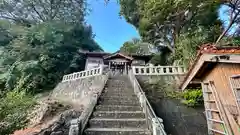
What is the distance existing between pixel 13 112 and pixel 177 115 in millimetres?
7902

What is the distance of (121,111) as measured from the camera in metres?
6.42

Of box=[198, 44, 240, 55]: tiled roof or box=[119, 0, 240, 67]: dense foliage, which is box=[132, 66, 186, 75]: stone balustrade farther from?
box=[198, 44, 240, 55]: tiled roof

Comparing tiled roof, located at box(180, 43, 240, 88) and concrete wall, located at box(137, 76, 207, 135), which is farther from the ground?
tiled roof, located at box(180, 43, 240, 88)

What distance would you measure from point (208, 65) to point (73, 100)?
445 inches

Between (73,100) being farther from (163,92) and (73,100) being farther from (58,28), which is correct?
(58,28)

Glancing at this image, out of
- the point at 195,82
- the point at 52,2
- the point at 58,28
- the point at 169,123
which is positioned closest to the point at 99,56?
the point at 58,28

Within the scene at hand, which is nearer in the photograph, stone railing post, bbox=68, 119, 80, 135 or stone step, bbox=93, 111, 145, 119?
stone railing post, bbox=68, 119, 80, 135

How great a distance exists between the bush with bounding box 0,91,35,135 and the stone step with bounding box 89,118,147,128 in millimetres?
2170

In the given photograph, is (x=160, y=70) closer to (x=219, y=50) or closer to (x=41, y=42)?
(x=219, y=50)

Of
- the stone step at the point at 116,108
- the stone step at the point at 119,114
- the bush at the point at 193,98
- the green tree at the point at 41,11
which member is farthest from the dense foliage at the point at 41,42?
the bush at the point at 193,98

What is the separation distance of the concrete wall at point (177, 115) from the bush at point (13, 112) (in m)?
6.32

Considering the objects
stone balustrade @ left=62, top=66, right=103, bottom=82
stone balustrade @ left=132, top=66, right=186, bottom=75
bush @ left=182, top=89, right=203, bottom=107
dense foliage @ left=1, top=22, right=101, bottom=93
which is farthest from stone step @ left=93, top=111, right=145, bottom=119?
dense foliage @ left=1, top=22, right=101, bottom=93

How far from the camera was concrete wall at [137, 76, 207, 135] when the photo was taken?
8.01 meters

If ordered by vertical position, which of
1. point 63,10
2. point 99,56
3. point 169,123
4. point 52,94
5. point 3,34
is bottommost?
point 169,123
